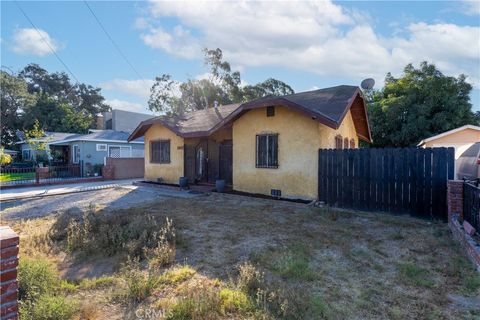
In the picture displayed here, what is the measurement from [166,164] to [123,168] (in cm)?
673

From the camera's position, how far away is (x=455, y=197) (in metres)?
6.66

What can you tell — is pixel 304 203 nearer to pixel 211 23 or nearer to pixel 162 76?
pixel 211 23

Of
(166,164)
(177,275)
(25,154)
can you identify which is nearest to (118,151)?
(166,164)

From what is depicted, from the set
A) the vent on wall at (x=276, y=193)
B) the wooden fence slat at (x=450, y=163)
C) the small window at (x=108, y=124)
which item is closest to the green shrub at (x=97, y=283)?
the vent on wall at (x=276, y=193)

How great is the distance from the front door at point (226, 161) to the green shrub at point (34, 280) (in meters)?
9.63

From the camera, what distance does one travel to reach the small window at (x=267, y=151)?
11.2m

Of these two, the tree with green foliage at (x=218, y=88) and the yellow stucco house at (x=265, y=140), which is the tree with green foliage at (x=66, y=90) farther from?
the yellow stucco house at (x=265, y=140)

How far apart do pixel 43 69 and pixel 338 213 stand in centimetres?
5535

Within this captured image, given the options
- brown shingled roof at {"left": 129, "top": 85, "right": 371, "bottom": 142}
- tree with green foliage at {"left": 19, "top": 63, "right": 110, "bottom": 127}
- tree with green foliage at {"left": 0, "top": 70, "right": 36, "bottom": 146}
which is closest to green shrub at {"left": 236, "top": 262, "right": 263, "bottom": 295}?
brown shingled roof at {"left": 129, "top": 85, "right": 371, "bottom": 142}

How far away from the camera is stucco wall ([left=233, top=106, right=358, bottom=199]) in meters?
10.2

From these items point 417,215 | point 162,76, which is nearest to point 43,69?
point 162,76

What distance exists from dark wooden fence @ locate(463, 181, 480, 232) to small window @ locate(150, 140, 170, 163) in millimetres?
12946
